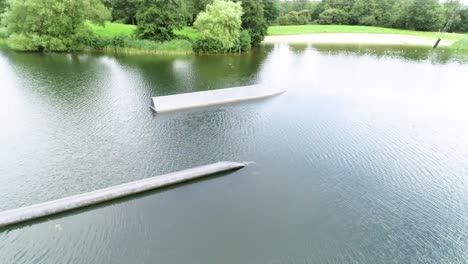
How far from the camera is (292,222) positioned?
11.5 metres

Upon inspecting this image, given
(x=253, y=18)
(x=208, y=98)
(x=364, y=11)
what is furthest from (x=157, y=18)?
(x=364, y=11)

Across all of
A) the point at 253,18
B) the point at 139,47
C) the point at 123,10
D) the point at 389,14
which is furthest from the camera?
the point at 389,14

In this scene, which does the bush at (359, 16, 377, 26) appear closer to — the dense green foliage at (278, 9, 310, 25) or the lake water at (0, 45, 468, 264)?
the dense green foliage at (278, 9, 310, 25)

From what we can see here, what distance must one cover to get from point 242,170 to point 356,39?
6706 centimetres

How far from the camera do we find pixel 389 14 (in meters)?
80.1

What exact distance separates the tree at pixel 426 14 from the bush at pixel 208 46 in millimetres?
65874

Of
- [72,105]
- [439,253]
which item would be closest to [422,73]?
[439,253]

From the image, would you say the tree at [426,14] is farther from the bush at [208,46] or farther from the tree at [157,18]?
the tree at [157,18]

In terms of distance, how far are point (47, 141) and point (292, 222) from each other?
A: 610 inches

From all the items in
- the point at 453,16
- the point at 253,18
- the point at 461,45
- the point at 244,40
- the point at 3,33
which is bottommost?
the point at 461,45

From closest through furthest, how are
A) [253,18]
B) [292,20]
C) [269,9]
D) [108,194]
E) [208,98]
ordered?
[108,194] < [208,98] < [253,18] < [269,9] < [292,20]

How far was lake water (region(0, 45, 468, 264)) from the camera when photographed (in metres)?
10.3

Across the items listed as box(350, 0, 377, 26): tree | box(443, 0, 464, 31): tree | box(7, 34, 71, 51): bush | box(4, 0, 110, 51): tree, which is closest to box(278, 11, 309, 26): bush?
box(350, 0, 377, 26): tree

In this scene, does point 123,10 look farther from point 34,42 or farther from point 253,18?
point 253,18
